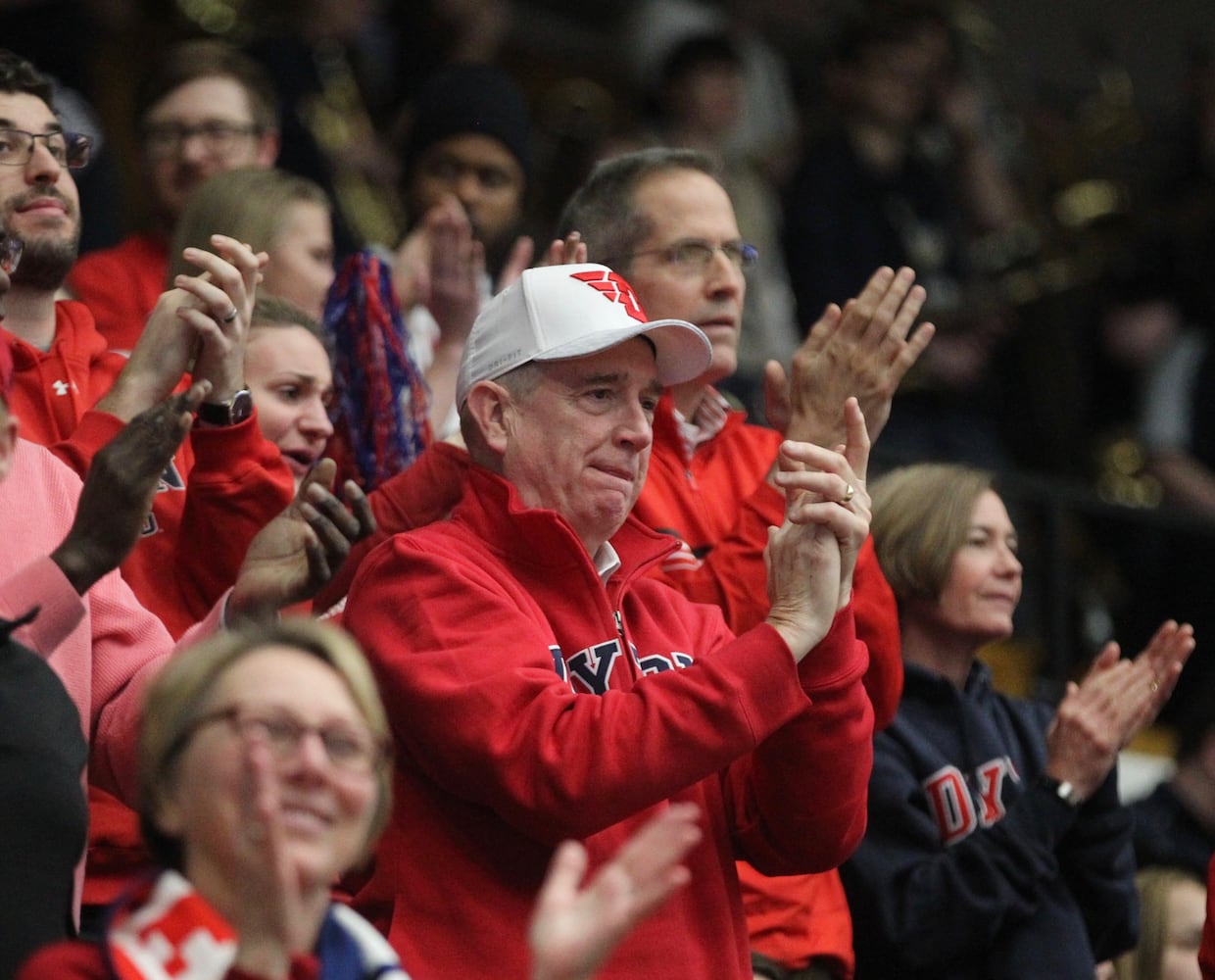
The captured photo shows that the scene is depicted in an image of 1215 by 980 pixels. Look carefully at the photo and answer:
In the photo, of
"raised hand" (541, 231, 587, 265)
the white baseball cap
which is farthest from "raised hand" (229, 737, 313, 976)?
"raised hand" (541, 231, 587, 265)

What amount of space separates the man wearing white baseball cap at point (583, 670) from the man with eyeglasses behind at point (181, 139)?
72.3 inches

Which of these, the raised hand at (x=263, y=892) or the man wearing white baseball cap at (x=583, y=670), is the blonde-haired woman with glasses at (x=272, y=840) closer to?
the raised hand at (x=263, y=892)

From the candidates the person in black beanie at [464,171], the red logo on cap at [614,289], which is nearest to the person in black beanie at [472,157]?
the person in black beanie at [464,171]

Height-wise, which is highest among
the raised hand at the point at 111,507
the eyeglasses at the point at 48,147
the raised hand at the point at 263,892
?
the eyeglasses at the point at 48,147

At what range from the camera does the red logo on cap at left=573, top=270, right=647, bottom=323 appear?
11.6 ft

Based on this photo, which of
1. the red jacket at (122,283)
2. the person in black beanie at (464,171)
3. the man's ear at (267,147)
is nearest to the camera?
the red jacket at (122,283)

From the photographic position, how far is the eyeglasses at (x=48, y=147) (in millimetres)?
3896

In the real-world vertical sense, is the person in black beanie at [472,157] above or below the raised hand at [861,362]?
above

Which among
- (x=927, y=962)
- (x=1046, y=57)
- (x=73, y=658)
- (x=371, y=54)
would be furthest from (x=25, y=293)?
(x=1046, y=57)

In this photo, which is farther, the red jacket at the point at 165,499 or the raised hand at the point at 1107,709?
the raised hand at the point at 1107,709

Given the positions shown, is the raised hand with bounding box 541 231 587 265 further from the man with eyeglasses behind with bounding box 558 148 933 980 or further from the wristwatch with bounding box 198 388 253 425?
the wristwatch with bounding box 198 388 253 425

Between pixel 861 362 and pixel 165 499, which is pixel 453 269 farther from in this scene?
pixel 861 362

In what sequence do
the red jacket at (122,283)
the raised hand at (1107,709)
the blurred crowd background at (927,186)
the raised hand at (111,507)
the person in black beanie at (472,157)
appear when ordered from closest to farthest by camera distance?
the raised hand at (111,507), the raised hand at (1107,709), the red jacket at (122,283), the person in black beanie at (472,157), the blurred crowd background at (927,186)

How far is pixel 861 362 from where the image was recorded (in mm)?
3975
